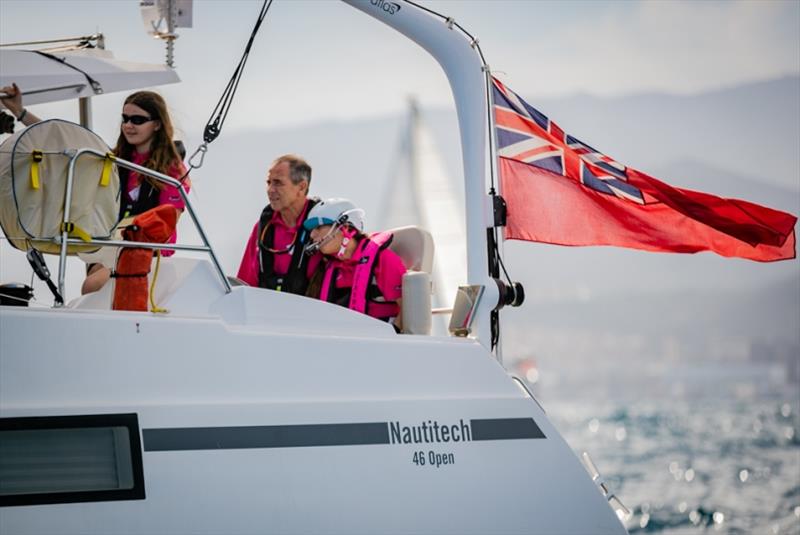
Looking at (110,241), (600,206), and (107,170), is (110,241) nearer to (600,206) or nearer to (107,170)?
(107,170)

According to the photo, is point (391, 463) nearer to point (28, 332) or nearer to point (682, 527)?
point (28, 332)

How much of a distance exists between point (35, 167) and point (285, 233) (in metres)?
2.15

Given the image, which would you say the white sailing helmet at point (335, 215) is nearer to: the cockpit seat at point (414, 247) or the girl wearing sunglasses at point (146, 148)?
the cockpit seat at point (414, 247)

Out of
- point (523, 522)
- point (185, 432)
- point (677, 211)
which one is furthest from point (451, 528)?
point (677, 211)

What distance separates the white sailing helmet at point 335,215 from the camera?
733 cm

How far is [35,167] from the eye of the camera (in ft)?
19.3

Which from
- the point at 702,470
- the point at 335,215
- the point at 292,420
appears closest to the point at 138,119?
the point at 335,215

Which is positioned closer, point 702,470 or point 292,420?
point 292,420

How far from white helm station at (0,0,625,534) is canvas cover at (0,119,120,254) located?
0.13ft

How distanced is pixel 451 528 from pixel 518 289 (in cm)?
169

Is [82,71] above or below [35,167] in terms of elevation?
above

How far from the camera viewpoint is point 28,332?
5461 millimetres

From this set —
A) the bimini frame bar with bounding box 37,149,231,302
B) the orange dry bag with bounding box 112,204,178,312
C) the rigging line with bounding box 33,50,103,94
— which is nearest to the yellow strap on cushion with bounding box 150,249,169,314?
the orange dry bag with bounding box 112,204,178,312

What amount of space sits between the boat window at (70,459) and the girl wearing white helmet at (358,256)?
1.98m
